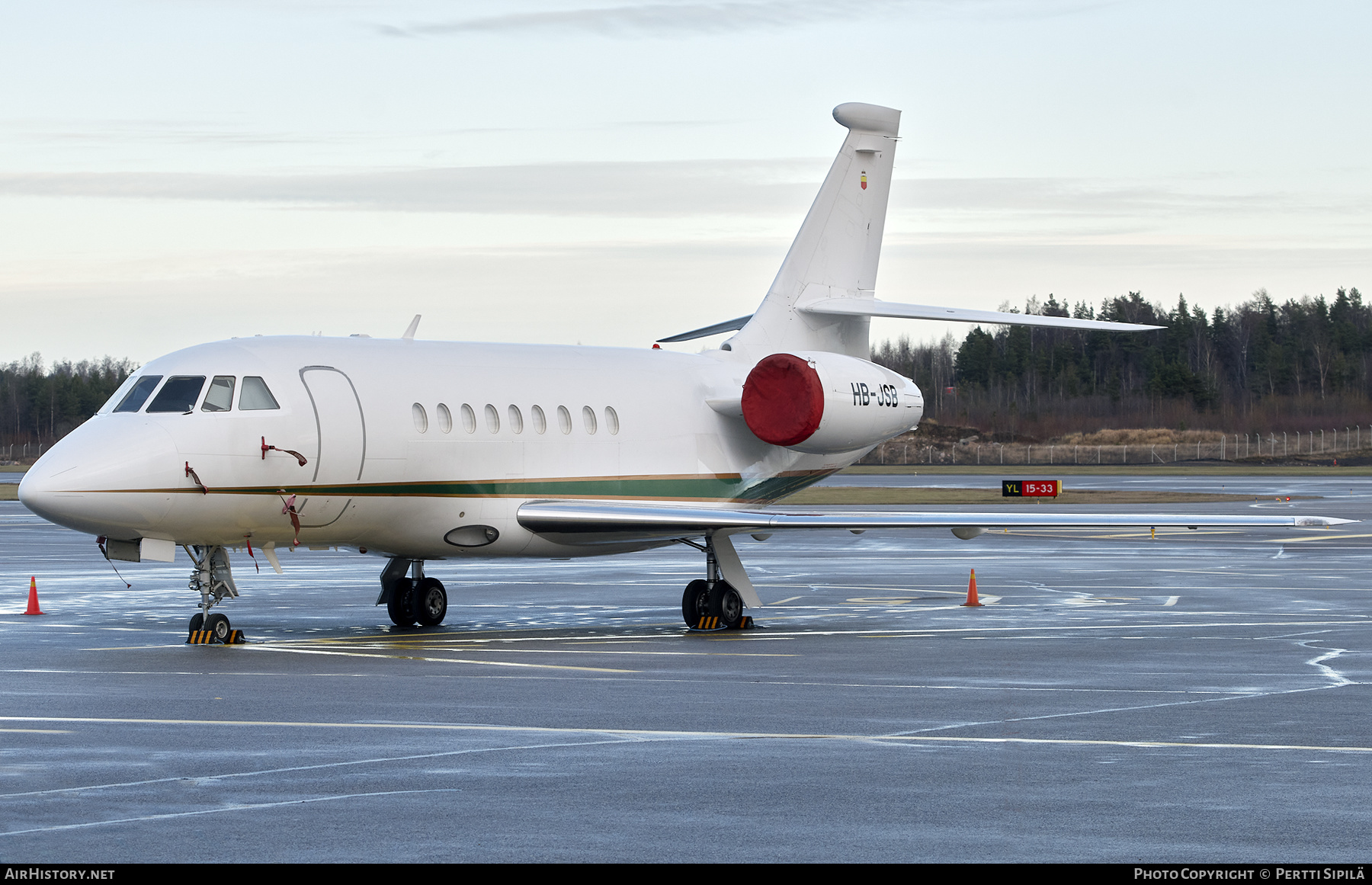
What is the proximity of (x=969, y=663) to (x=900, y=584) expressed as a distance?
1060cm

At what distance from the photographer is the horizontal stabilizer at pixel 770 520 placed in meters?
18.2

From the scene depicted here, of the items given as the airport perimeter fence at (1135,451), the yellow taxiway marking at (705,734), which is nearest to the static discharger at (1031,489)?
the yellow taxiway marking at (705,734)

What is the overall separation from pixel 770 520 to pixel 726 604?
1.24 metres

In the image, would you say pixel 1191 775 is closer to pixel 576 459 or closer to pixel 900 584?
pixel 576 459

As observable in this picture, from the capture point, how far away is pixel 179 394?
17.1m

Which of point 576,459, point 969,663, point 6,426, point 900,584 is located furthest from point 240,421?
point 6,426

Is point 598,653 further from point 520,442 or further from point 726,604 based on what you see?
point 520,442

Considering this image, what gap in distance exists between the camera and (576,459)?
2036 cm

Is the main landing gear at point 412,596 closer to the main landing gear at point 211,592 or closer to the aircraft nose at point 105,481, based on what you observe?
the main landing gear at point 211,592

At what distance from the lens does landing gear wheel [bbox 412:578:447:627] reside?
19781 mm

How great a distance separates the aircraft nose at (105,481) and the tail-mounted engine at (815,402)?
8034 mm

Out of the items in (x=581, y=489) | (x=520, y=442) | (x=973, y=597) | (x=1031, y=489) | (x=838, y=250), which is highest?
(x=838, y=250)

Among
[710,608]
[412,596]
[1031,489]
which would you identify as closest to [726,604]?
[710,608]

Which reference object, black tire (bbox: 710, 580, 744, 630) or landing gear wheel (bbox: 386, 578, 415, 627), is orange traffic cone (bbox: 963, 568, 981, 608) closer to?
black tire (bbox: 710, 580, 744, 630)
